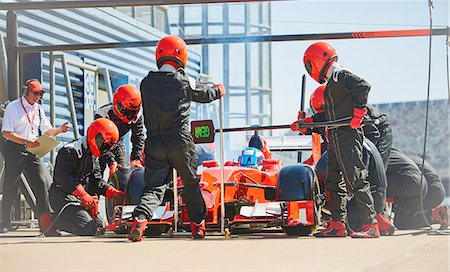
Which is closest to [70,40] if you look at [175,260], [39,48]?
[39,48]

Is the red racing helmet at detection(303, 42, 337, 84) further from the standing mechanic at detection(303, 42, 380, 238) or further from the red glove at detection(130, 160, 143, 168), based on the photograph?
the red glove at detection(130, 160, 143, 168)

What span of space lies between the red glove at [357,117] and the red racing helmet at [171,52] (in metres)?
1.75

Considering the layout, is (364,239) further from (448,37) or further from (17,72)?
(17,72)

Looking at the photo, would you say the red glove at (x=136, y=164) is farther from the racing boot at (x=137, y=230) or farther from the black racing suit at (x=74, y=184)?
the racing boot at (x=137, y=230)

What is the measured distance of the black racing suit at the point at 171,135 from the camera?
8.23 metres

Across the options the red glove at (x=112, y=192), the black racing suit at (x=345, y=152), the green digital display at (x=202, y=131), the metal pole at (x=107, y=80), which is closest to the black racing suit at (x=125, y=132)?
the red glove at (x=112, y=192)

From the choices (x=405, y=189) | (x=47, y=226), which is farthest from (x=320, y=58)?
(x=47, y=226)

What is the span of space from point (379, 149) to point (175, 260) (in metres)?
4.23

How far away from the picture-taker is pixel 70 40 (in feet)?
47.7

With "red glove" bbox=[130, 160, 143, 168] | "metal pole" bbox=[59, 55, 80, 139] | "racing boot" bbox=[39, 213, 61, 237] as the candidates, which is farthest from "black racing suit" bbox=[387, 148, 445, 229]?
"metal pole" bbox=[59, 55, 80, 139]

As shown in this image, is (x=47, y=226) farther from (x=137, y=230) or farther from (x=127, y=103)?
(x=137, y=230)

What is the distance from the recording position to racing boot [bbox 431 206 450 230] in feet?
32.3

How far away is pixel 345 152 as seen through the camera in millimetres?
8266

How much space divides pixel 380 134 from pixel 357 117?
1.61 meters
